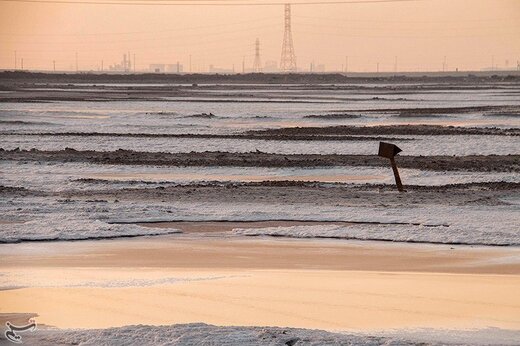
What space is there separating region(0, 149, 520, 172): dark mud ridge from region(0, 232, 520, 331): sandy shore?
11.9 metres

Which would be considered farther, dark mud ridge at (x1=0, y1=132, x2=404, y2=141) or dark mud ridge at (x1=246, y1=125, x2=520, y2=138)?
dark mud ridge at (x1=246, y1=125, x2=520, y2=138)

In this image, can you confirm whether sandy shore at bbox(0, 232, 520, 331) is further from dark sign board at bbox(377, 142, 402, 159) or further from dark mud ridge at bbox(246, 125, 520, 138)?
dark mud ridge at bbox(246, 125, 520, 138)

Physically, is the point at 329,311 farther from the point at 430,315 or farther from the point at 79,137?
the point at 79,137

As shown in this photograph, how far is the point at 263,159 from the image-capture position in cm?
3045

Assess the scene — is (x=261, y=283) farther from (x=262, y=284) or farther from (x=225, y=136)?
(x=225, y=136)

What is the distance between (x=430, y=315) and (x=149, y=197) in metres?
11.2

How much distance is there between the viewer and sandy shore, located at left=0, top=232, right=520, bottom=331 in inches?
452

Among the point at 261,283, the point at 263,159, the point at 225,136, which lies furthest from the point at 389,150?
the point at 225,136

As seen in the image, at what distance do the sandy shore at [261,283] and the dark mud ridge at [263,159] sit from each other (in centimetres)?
1193

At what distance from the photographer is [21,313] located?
449 inches

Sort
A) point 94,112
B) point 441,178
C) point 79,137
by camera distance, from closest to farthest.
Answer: point 441,178 < point 79,137 < point 94,112

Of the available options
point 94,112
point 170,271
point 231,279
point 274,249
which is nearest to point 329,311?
point 231,279

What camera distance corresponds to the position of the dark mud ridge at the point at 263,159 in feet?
93.8

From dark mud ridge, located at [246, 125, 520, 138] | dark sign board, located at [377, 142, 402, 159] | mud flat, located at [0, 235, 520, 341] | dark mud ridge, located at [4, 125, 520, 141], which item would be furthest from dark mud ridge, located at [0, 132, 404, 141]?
mud flat, located at [0, 235, 520, 341]
